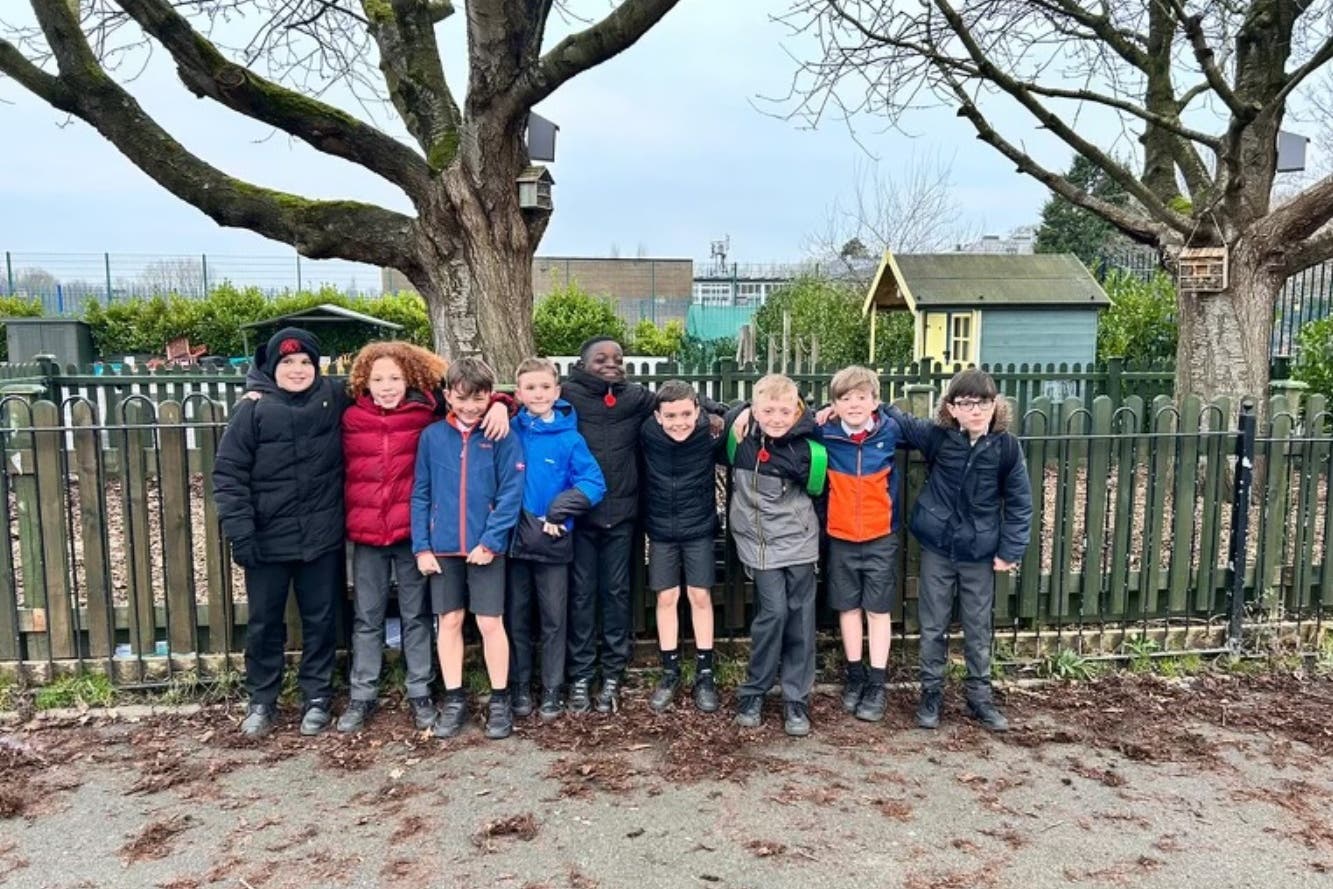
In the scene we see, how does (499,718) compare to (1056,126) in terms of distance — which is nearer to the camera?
(499,718)

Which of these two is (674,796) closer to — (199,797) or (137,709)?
(199,797)

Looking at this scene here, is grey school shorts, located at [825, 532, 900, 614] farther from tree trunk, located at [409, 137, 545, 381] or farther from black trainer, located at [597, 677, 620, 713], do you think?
tree trunk, located at [409, 137, 545, 381]

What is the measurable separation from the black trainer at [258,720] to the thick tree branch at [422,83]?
353 centimetres

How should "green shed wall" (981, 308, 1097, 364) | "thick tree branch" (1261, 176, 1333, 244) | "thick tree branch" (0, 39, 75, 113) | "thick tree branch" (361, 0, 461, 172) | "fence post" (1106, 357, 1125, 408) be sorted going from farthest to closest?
1. "green shed wall" (981, 308, 1097, 364)
2. "fence post" (1106, 357, 1125, 408)
3. "thick tree branch" (1261, 176, 1333, 244)
4. "thick tree branch" (361, 0, 461, 172)
5. "thick tree branch" (0, 39, 75, 113)


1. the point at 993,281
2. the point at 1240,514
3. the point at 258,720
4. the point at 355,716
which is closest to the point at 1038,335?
the point at 993,281

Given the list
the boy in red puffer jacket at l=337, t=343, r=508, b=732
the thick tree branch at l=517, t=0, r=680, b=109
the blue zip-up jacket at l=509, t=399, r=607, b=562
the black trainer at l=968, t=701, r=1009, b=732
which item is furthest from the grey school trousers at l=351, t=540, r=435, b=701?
the thick tree branch at l=517, t=0, r=680, b=109

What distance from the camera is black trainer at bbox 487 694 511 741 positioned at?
409cm

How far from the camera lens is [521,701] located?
4.31m

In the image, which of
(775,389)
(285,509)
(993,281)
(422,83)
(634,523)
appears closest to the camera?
(285,509)

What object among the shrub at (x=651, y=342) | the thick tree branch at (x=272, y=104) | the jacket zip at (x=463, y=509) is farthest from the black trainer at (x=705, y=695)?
the shrub at (x=651, y=342)

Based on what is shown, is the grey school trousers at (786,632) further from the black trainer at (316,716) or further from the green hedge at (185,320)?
the green hedge at (185,320)

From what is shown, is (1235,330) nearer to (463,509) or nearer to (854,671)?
(854,671)

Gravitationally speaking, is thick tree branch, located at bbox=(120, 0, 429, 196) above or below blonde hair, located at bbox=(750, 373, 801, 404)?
above

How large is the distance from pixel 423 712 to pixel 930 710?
7.46 feet
